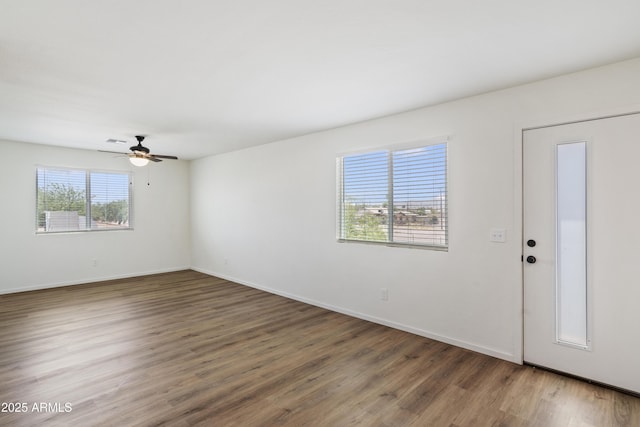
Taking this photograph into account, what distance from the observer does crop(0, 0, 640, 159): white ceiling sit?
1.90 m

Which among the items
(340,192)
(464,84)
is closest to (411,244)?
(340,192)

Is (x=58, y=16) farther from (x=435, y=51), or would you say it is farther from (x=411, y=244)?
(x=411, y=244)

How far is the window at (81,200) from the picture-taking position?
19.3 feet

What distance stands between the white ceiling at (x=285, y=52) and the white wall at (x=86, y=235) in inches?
87.0

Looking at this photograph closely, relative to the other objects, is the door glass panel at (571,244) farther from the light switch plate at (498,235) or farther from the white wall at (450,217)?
the light switch plate at (498,235)

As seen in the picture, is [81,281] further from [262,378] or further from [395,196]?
[395,196]

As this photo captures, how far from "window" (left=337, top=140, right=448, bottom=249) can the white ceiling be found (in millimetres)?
619

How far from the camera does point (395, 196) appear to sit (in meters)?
4.01

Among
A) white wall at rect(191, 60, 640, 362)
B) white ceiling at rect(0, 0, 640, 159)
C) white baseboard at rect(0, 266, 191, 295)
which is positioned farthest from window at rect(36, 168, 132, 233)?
white wall at rect(191, 60, 640, 362)

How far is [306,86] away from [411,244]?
6.99 ft

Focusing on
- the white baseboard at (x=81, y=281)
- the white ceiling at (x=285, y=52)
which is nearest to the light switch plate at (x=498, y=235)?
the white ceiling at (x=285, y=52)

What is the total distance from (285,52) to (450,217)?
2338mm

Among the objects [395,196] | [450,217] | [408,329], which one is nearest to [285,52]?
[395,196]

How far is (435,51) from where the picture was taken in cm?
238
